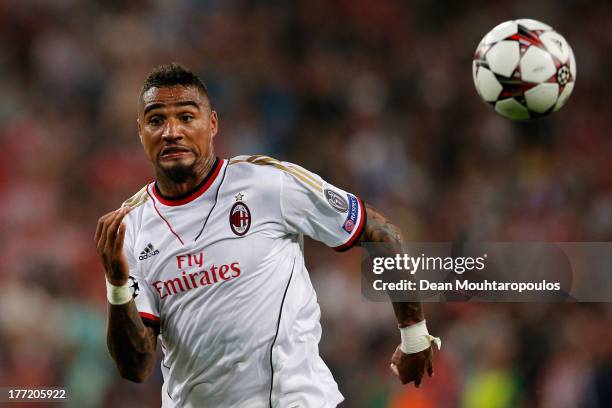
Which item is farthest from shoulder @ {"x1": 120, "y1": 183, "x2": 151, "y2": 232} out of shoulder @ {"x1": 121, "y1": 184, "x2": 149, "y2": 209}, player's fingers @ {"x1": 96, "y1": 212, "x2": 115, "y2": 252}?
player's fingers @ {"x1": 96, "y1": 212, "x2": 115, "y2": 252}

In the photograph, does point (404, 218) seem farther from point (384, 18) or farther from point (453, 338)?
point (384, 18)

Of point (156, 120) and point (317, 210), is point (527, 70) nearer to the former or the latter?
point (317, 210)

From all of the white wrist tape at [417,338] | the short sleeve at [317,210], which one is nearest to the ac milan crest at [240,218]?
the short sleeve at [317,210]

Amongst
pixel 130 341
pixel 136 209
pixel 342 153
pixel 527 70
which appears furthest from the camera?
pixel 342 153

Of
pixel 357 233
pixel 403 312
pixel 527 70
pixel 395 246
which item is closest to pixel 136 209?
pixel 357 233

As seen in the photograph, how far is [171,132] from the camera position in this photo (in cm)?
359

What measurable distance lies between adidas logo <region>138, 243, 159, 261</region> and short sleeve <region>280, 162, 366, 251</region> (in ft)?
1.85

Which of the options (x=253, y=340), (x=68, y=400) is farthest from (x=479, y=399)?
(x=253, y=340)

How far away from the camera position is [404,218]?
28.4 ft

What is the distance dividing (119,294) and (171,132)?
0.69 metres

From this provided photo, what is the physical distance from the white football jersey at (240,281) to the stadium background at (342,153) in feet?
10.9

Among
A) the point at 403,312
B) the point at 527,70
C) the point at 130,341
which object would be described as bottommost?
the point at 130,341

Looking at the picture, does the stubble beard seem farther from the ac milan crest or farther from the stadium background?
the stadium background

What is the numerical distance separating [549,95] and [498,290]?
7.14 ft
